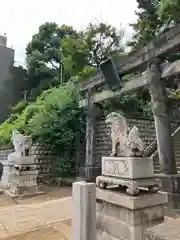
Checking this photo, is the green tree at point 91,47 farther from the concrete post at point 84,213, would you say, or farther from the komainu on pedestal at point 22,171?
the concrete post at point 84,213

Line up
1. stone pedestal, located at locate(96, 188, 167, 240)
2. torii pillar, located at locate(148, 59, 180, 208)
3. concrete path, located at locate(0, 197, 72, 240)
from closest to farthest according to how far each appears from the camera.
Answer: stone pedestal, located at locate(96, 188, 167, 240), concrete path, located at locate(0, 197, 72, 240), torii pillar, located at locate(148, 59, 180, 208)

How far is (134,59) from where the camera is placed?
683cm

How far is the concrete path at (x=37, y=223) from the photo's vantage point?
356cm

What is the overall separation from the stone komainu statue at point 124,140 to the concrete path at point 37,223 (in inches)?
66.6

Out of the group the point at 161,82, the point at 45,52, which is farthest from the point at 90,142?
the point at 45,52

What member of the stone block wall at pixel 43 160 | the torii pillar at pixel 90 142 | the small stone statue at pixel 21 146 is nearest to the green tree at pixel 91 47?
the torii pillar at pixel 90 142

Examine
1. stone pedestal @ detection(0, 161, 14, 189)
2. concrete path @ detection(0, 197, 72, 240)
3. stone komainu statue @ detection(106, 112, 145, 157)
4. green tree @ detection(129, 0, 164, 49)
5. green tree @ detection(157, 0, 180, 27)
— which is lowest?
concrete path @ detection(0, 197, 72, 240)

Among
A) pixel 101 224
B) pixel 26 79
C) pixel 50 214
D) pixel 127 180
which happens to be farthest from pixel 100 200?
pixel 26 79

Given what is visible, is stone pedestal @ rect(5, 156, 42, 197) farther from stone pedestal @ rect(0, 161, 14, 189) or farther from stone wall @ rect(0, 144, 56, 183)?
stone wall @ rect(0, 144, 56, 183)

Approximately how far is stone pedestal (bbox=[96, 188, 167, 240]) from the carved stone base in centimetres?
8

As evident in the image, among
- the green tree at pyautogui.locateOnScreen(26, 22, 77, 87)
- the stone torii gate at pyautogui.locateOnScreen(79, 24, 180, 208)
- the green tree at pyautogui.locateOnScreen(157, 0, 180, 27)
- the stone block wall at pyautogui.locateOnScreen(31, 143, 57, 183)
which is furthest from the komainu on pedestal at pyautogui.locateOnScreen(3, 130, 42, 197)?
the green tree at pyautogui.locateOnScreen(26, 22, 77, 87)

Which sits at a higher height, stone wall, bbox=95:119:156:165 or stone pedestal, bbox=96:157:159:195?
stone wall, bbox=95:119:156:165

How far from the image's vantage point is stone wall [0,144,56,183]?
32.6 feet

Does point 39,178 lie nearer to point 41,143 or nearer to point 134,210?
point 41,143
